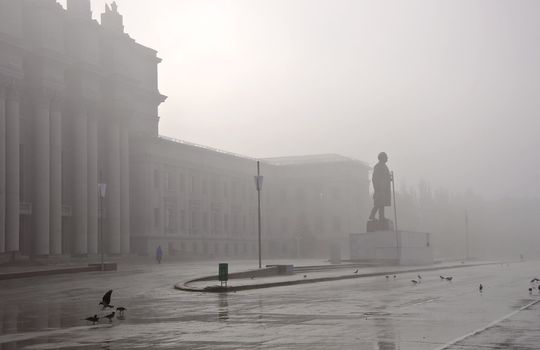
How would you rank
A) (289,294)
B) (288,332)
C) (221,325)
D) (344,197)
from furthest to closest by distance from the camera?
(344,197) → (289,294) → (221,325) → (288,332)

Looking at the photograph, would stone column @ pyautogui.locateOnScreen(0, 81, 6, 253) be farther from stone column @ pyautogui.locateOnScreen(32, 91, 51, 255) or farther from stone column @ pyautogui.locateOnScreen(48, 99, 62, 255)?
stone column @ pyautogui.locateOnScreen(48, 99, 62, 255)

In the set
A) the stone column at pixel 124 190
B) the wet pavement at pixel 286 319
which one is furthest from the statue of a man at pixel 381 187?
the stone column at pixel 124 190

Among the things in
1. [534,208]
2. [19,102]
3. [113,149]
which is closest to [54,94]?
[19,102]

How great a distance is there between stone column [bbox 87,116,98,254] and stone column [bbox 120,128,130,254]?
17.9 feet

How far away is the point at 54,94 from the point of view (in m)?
70.7

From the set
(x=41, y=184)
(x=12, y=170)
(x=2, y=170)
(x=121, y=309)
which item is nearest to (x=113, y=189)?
(x=41, y=184)

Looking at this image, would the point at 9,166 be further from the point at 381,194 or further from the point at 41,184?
the point at 381,194

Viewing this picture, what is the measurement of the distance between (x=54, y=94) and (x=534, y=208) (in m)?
150

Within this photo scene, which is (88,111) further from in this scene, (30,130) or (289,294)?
(289,294)

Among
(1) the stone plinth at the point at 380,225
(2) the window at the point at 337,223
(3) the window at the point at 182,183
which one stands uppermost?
(3) the window at the point at 182,183

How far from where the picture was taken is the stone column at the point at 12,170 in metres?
63.4

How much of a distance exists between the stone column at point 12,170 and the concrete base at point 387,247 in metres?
30.2

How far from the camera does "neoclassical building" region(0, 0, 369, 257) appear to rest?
2621 inches

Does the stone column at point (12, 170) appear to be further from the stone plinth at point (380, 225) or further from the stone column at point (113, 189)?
the stone plinth at point (380, 225)
